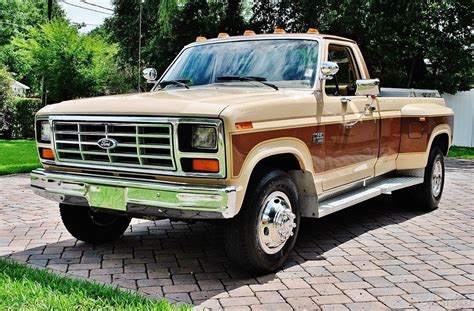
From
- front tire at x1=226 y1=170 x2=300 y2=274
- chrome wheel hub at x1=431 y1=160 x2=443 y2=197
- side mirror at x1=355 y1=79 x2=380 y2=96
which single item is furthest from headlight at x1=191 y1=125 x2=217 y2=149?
chrome wheel hub at x1=431 y1=160 x2=443 y2=197

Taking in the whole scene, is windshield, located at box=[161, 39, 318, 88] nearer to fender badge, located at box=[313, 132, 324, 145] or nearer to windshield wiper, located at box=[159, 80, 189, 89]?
windshield wiper, located at box=[159, 80, 189, 89]

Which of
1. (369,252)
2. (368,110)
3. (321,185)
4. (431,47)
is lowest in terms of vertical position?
(369,252)

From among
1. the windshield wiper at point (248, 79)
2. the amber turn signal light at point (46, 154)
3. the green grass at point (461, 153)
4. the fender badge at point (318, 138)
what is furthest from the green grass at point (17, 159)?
the green grass at point (461, 153)

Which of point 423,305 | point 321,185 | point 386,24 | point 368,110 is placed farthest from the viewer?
point 386,24

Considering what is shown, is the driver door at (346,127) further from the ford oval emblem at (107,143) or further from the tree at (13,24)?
the tree at (13,24)

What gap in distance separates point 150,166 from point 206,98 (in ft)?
2.43

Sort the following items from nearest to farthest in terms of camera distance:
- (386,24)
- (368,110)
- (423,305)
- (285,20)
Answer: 1. (423,305)
2. (368,110)
3. (386,24)
4. (285,20)

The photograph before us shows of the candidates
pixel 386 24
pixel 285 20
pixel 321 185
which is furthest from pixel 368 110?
pixel 285 20

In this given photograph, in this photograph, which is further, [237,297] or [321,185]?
[321,185]

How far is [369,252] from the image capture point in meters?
5.79

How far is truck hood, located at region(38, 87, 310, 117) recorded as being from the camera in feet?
14.6

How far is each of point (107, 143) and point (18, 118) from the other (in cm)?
1955

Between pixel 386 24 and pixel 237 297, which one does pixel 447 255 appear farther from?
pixel 386 24

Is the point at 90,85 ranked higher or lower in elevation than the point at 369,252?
higher
